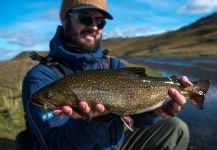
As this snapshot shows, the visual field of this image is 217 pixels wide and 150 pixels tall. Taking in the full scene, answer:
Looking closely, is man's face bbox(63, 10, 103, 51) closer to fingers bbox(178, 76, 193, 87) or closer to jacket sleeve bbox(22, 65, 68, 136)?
jacket sleeve bbox(22, 65, 68, 136)

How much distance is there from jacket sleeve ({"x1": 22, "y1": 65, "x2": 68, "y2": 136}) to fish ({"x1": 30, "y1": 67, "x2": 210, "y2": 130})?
1.94ft

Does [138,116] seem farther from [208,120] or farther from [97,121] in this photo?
[208,120]

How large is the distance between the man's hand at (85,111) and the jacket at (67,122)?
171 mm

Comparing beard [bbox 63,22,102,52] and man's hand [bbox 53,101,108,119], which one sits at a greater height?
beard [bbox 63,22,102,52]

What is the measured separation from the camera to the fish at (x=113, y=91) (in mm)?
5020

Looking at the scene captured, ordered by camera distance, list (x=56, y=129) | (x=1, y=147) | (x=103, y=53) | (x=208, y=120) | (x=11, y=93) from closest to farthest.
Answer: (x=56, y=129) → (x=103, y=53) → (x=1, y=147) → (x=208, y=120) → (x=11, y=93)

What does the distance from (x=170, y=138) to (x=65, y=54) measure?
1.93 metres

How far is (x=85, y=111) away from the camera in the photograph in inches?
197

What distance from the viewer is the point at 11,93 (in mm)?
14914

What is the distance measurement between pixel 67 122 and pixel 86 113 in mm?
606

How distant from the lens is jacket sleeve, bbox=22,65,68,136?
5.69 metres

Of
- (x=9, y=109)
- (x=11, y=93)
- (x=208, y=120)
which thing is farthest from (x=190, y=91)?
(x=11, y=93)

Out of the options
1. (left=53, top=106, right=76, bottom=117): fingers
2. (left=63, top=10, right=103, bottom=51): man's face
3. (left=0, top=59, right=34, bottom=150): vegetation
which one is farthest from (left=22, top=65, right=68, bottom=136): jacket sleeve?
(left=0, top=59, right=34, bottom=150): vegetation

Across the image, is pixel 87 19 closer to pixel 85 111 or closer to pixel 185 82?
pixel 185 82
